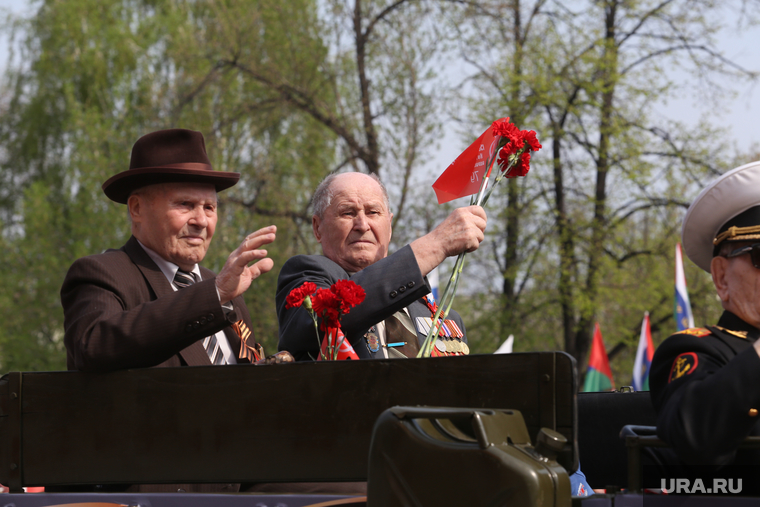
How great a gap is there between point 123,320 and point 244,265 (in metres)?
0.40

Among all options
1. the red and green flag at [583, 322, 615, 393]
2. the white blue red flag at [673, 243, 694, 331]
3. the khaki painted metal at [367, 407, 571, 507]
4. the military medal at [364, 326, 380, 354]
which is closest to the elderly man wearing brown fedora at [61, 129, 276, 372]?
the military medal at [364, 326, 380, 354]

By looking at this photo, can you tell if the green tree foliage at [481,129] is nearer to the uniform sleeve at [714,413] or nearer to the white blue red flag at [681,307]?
the white blue red flag at [681,307]

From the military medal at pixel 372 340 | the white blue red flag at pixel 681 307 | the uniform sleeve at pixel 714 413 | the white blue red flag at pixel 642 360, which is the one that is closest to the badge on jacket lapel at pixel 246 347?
the military medal at pixel 372 340

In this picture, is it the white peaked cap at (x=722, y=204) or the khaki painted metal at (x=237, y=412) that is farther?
the white peaked cap at (x=722, y=204)

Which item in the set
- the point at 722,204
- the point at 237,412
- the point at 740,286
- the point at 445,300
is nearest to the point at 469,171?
the point at 445,300

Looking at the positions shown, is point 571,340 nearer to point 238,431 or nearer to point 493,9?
point 493,9

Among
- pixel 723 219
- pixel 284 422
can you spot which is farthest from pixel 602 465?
pixel 284 422

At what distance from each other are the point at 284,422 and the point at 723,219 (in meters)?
1.35

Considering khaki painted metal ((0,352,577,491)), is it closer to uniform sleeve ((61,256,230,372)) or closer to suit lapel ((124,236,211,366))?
uniform sleeve ((61,256,230,372))

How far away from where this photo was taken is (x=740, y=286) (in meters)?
2.20

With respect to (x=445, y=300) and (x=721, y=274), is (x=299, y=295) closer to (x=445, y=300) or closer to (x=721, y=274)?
(x=445, y=300)

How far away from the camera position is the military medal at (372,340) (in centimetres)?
287

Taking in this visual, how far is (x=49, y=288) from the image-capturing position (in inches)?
741

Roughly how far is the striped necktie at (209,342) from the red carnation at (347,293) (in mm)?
833
